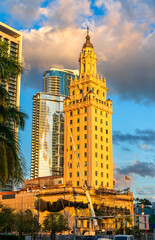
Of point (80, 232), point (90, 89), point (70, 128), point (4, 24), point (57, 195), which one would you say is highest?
point (4, 24)

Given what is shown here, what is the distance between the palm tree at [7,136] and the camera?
22.2 meters

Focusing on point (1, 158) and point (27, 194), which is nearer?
point (1, 158)

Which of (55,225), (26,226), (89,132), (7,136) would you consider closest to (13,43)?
(89,132)

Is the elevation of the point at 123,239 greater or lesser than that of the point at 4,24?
lesser

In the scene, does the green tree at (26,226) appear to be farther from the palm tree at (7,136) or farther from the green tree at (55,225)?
the palm tree at (7,136)

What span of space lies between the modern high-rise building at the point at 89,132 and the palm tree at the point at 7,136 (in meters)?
92.9

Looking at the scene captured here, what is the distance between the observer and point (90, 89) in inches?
5236

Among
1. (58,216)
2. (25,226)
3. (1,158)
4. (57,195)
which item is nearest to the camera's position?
(1,158)

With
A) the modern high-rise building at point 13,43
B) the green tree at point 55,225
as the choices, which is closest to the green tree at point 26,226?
the green tree at point 55,225

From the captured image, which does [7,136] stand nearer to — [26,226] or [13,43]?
[26,226]

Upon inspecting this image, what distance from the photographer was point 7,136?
22.9 m

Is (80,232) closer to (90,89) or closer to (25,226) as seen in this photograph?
(25,226)

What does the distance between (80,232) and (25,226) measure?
28.7 m

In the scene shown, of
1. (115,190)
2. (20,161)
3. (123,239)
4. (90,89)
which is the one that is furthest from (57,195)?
(20,161)
